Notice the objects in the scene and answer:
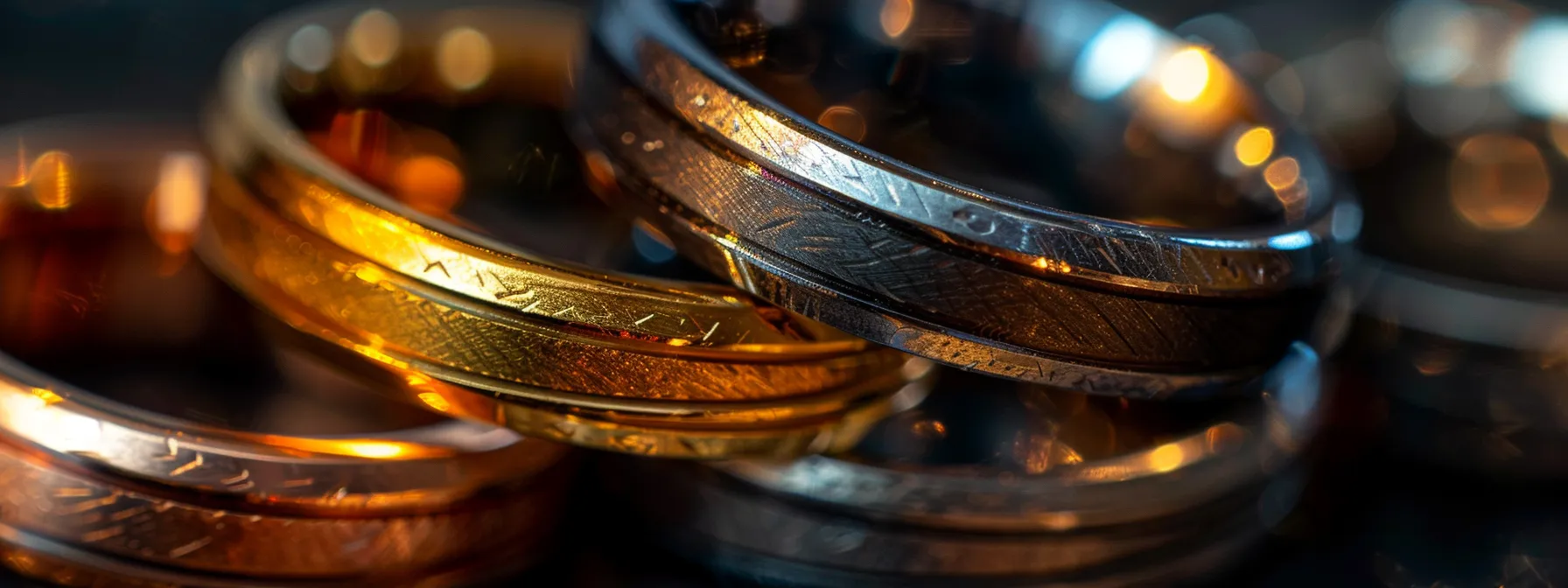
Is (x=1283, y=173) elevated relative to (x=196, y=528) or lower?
elevated

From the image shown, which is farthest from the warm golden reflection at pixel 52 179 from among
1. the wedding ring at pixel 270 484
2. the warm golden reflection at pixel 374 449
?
the warm golden reflection at pixel 374 449

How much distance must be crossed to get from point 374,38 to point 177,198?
9.4 inches

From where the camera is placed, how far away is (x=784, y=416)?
2.34 feet

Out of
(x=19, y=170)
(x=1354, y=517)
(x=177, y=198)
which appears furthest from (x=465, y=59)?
(x=1354, y=517)

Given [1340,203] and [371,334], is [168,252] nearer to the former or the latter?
[371,334]

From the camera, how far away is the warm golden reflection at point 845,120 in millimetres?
1110

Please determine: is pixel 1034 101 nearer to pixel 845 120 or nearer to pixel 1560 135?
pixel 845 120

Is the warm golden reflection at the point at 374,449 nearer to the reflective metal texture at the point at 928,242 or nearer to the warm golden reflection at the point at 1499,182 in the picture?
the reflective metal texture at the point at 928,242

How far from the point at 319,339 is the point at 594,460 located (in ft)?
0.62

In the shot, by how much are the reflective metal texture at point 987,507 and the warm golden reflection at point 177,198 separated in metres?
0.55

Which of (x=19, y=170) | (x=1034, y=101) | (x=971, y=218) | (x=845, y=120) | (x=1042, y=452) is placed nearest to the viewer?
(x=971, y=218)

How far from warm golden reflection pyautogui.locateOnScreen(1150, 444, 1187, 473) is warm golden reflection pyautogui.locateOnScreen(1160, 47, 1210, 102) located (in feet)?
1.43

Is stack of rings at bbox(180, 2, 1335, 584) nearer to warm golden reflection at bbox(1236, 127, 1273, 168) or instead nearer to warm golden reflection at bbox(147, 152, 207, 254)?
warm golden reflection at bbox(1236, 127, 1273, 168)

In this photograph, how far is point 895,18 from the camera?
3.92 feet
